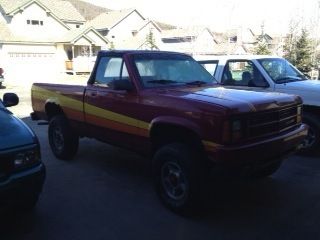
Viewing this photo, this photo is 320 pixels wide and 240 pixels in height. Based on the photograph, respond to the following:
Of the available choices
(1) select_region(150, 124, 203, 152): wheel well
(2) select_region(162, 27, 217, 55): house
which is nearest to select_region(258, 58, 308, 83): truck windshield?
(1) select_region(150, 124, 203, 152): wheel well

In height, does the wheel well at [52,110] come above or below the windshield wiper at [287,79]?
below

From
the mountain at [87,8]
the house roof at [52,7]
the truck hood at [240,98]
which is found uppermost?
the mountain at [87,8]

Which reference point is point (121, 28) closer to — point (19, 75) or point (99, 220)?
point (19, 75)

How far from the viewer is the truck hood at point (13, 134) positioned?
3.94 m

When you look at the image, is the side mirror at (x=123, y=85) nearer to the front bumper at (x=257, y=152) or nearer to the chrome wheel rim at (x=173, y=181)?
the chrome wheel rim at (x=173, y=181)

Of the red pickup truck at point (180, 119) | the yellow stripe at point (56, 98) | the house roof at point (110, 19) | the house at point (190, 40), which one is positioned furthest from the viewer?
the house roof at point (110, 19)

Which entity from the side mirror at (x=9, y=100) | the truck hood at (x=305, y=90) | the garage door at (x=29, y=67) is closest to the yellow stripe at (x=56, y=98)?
the side mirror at (x=9, y=100)

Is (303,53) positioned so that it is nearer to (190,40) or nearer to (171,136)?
(190,40)

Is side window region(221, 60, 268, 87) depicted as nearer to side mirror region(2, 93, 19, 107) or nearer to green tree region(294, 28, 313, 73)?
side mirror region(2, 93, 19, 107)

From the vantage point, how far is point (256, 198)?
206 inches

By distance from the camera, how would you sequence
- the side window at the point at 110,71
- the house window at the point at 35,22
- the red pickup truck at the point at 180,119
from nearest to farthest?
the red pickup truck at the point at 180,119 → the side window at the point at 110,71 → the house window at the point at 35,22

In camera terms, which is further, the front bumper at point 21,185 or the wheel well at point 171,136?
the wheel well at point 171,136

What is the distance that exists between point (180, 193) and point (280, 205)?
126cm

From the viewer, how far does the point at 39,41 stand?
118 feet
